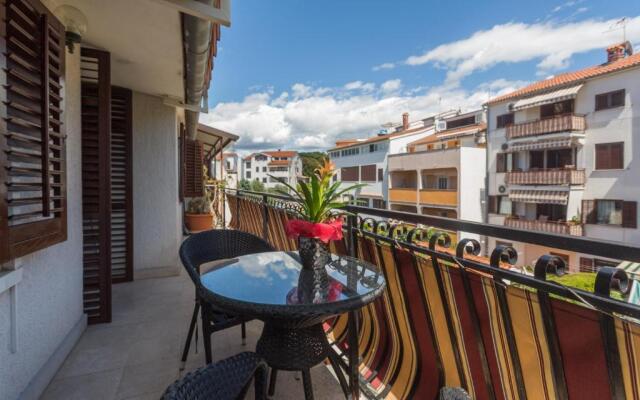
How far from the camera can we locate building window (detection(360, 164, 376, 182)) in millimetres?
28583

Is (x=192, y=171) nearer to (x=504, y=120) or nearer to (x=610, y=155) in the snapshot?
(x=610, y=155)

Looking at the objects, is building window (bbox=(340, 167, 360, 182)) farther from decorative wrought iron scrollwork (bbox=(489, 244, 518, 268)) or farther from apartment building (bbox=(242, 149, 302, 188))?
decorative wrought iron scrollwork (bbox=(489, 244, 518, 268))

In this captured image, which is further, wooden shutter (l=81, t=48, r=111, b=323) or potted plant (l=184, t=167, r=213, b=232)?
potted plant (l=184, t=167, r=213, b=232)

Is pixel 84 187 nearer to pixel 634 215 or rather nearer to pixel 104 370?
pixel 104 370

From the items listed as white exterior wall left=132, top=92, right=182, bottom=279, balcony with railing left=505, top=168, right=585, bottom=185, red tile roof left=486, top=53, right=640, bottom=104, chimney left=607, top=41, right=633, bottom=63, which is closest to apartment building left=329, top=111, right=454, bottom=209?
red tile roof left=486, top=53, right=640, bottom=104

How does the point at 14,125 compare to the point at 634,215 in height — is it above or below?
above

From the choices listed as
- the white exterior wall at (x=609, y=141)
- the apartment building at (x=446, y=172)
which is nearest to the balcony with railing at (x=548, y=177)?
the white exterior wall at (x=609, y=141)

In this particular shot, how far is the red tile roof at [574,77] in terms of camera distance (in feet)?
51.6

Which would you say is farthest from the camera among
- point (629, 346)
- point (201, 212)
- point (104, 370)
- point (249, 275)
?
point (201, 212)

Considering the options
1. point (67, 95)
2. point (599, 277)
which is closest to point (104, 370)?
point (67, 95)

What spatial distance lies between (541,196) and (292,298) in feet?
70.7

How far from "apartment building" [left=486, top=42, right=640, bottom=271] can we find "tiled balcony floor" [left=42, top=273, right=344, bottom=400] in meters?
15.7

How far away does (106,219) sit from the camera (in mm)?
2926

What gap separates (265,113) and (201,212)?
1941 inches
